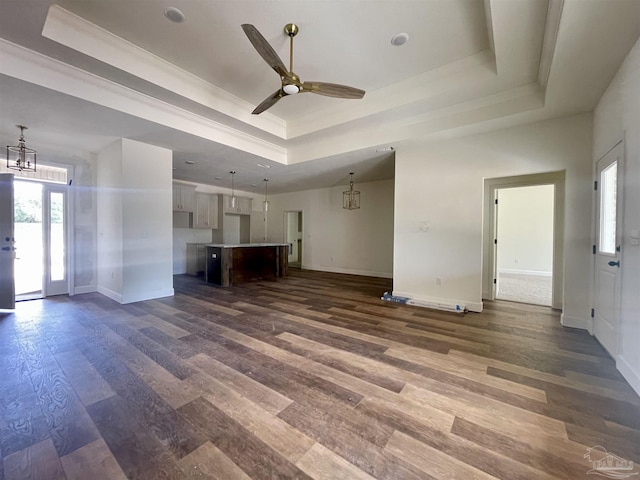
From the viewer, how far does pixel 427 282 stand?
4246 millimetres

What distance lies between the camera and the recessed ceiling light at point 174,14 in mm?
2316

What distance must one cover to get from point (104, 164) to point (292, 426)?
551 centimetres

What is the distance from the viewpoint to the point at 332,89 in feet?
8.69

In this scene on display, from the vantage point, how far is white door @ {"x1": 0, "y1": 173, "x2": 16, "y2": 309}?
3789 millimetres

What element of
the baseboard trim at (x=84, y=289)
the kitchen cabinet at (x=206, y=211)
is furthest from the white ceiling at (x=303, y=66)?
the kitchen cabinet at (x=206, y=211)

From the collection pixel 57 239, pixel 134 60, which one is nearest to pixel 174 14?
pixel 134 60

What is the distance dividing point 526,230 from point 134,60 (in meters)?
9.36

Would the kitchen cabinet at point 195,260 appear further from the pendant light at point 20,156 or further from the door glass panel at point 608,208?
the door glass panel at point 608,208

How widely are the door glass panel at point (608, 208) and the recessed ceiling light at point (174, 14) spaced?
4460 mm

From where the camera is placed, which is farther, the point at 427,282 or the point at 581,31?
the point at 427,282

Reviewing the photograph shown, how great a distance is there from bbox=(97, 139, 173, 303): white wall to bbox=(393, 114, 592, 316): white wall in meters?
4.24

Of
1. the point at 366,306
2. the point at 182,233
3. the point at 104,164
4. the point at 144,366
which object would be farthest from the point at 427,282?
the point at 182,233

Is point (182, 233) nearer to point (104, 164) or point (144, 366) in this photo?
point (104, 164)

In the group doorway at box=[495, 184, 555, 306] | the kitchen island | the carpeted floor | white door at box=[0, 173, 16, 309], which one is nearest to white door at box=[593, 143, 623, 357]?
the carpeted floor
